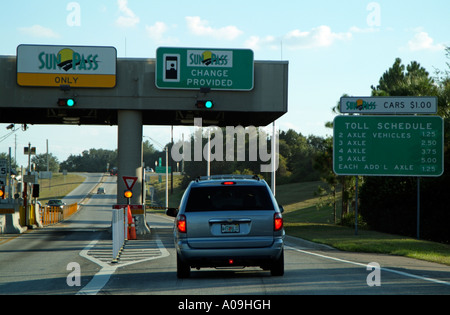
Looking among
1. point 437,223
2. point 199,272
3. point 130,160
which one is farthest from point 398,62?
point 199,272

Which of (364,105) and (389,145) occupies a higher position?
(364,105)

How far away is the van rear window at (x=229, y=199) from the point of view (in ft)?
39.0

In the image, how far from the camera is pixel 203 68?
28719 mm

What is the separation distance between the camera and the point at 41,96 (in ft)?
94.4

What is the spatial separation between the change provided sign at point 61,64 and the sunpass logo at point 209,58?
3.43m

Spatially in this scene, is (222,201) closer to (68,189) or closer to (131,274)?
(131,274)

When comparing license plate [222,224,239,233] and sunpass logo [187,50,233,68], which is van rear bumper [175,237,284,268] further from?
sunpass logo [187,50,233,68]

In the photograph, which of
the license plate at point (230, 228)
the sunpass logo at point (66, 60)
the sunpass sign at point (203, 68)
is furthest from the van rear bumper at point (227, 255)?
the sunpass logo at point (66, 60)

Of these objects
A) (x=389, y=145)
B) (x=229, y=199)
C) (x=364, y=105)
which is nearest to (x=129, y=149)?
(x=364, y=105)

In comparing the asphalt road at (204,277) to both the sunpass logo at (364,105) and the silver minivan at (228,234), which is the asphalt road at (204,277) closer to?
the silver minivan at (228,234)

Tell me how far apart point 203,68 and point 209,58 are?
1.62ft

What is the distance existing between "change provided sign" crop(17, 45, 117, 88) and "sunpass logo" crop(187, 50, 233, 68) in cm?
343

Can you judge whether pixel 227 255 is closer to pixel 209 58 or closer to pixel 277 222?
pixel 277 222

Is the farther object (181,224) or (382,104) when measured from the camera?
(382,104)
